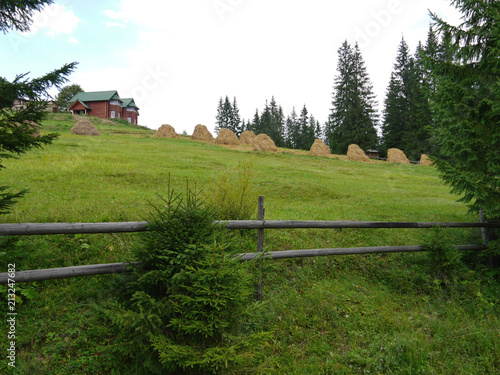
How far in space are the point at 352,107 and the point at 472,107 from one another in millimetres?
41211

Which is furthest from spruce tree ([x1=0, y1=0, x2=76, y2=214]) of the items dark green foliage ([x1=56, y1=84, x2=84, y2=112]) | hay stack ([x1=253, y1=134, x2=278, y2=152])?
dark green foliage ([x1=56, y1=84, x2=84, y2=112])

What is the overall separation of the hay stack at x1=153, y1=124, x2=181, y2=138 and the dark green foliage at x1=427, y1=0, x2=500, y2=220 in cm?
3098

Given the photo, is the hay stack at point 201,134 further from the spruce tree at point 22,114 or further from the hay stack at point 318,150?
the spruce tree at point 22,114

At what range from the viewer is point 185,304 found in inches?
112

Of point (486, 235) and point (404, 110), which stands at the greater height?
point (404, 110)

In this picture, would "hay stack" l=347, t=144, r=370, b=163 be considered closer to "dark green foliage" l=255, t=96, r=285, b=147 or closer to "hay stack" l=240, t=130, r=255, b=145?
"hay stack" l=240, t=130, r=255, b=145

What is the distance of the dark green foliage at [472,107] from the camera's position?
18.8ft


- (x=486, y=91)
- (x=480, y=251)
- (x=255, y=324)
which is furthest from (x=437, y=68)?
(x=255, y=324)

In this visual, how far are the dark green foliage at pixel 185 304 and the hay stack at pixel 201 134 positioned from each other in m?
32.7

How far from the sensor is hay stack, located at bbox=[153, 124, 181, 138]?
33.9m

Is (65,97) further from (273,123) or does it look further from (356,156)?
(356,156)

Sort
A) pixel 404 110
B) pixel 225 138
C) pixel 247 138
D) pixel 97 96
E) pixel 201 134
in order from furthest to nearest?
pixel 97 96
pixel 404 110
pixel 247 138
pixel 201 134
pixel 225 138

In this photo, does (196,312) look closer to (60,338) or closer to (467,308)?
(60,338)

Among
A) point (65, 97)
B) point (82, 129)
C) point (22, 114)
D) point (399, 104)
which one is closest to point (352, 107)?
point (399, 104)
